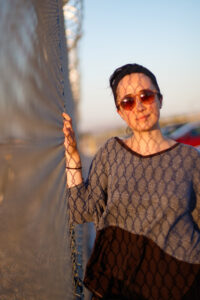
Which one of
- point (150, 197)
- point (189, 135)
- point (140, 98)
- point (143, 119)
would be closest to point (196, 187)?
point (150, 197)

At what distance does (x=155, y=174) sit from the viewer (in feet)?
4.95

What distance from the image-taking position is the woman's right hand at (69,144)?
64.7 inches

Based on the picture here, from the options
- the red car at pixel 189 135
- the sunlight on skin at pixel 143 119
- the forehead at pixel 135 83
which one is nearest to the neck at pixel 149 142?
the sunlight on skin at pixel 143 119

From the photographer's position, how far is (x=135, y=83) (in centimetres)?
167

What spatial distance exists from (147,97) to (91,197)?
622 millimetres

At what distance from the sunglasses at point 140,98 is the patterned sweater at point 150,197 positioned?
0.21m

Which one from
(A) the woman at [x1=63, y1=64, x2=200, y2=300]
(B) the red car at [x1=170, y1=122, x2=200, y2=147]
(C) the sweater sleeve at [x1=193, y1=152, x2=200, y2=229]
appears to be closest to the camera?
(A) the woman at [x1=63, y1=64, x2=200, y2=300]

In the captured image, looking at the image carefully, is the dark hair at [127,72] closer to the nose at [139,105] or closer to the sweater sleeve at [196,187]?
the nose at [139,105]

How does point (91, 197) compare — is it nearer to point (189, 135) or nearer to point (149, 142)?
point (149, 142)

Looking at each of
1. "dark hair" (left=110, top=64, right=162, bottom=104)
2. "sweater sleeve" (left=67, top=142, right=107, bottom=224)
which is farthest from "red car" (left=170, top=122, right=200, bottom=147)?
"sweater sleeve" (left=67, top=142, right=107, bottom=224)

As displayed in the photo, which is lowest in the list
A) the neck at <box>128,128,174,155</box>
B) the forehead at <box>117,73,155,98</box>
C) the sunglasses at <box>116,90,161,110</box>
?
the neck at <box>128,128,174,155</box>

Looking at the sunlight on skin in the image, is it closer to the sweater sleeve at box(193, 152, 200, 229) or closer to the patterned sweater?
the patterned sweater

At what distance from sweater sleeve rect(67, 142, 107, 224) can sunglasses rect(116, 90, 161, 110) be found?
0.28 m

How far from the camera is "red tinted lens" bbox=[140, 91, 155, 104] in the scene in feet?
5.36
